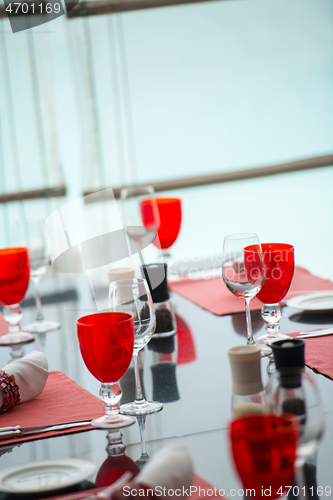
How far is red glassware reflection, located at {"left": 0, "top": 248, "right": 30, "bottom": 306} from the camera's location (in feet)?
3.76

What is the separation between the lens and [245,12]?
20.1 feet

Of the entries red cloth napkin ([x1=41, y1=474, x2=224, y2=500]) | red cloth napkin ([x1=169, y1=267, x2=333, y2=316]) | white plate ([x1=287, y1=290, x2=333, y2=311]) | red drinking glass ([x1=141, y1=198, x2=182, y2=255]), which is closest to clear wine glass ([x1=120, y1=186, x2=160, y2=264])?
red drinking glass ([x1=141, y1=198, x2=182, y2=255])

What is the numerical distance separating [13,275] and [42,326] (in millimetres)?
126

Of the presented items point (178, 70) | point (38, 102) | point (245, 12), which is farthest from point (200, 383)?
point (245, 12)

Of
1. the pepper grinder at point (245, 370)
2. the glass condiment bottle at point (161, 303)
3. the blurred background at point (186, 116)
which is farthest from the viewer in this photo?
the blurred background at point (186, 116)

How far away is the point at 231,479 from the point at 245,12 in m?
6.14

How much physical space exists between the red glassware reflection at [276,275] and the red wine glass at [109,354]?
0.32 m

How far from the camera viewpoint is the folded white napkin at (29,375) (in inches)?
32.5

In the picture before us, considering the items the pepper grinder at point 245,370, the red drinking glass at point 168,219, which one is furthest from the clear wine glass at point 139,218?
the pepper grinder at point 245,370

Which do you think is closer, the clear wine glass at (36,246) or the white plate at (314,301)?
the white plate at (314,301)

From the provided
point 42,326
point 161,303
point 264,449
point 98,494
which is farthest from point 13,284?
point 264,449

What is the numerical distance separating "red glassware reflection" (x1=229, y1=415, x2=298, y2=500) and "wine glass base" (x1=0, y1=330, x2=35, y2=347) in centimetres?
74

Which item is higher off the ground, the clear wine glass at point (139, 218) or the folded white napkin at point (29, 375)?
the clear wine glass at point (139, 218)

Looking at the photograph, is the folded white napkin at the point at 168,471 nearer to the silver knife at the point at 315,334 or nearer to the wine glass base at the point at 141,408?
the wine glass base at the point at 141,408
